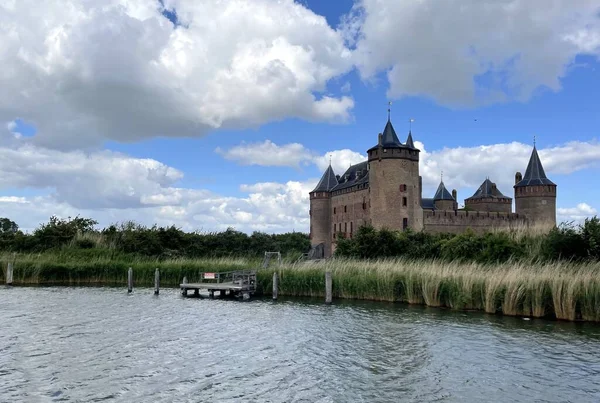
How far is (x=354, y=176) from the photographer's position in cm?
4900

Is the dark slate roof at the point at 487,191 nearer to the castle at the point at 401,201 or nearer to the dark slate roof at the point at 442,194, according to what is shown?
the castle at the point at 401,201

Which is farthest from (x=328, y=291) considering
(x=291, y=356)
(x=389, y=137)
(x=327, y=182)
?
(x=327, y=182)

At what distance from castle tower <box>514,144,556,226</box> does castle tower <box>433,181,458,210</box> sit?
706cm

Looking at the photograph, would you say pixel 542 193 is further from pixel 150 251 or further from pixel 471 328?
pixel 471 328

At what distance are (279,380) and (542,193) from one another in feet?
146

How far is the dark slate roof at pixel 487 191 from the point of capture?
55.2 meters

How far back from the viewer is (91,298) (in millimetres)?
20078

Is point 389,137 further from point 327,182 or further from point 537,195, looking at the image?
point 537,195

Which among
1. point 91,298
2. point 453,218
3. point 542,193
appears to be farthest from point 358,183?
point 91,298

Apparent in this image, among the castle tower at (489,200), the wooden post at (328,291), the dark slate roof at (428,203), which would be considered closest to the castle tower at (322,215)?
the dark slate roof at (428,203)

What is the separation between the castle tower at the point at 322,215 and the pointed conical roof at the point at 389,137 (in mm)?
11955

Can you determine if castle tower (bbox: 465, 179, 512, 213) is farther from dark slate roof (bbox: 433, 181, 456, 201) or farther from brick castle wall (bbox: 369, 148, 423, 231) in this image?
brick castle wall (bbox: 369, 148, 423, 231)

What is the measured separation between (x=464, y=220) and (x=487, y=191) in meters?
11.7

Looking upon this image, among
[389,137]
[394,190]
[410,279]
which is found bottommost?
[410,279]
